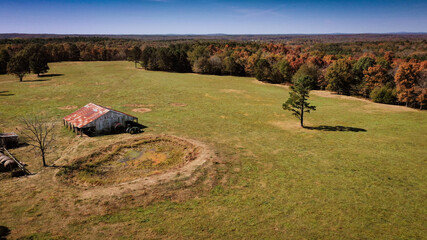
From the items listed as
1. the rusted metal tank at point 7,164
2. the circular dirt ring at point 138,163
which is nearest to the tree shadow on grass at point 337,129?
the circular dirt ring at point 138,163

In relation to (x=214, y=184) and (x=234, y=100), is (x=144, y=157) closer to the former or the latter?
(x=214, y=184)

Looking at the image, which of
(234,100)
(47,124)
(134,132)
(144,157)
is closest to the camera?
(144,157)

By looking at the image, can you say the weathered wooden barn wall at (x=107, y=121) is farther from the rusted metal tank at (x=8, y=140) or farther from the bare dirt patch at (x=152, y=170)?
the rusted metal tank at (x=8, y=140)

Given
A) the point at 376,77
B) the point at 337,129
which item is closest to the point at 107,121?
the point at 337,129

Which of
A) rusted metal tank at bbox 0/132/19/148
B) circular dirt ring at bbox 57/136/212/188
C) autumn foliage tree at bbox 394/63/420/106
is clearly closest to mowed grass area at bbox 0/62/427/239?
circular dirt ring at bbox 57/136/212/188

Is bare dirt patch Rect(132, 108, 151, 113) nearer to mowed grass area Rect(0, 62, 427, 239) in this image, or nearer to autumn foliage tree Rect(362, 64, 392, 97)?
mowed grass area Rect(0, 62, 427, 239)

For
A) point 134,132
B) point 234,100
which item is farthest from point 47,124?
point 234,100
